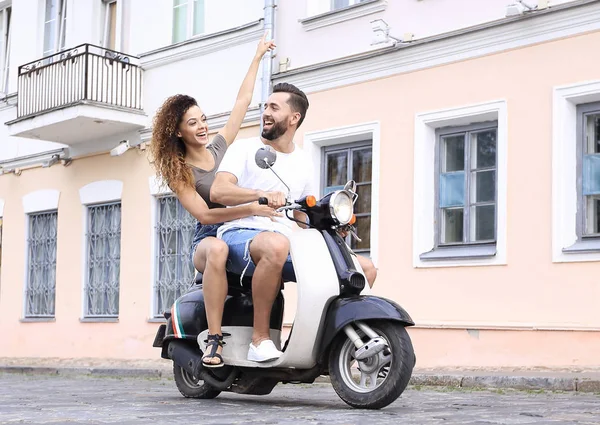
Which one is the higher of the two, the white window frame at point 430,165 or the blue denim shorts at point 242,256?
the white window frame at point 430,165

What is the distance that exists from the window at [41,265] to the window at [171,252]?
288 cm

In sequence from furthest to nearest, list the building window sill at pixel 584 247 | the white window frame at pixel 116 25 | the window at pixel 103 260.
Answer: the white window frame at pixel 116 25, the window at pixel 103 260, the building window sill at pixel 584 247

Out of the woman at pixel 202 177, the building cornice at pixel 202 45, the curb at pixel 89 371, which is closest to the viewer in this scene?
the woman at pixel 202 177

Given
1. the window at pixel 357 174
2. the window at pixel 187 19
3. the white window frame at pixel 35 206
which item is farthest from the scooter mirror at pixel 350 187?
the white window frame at pixel 35 206

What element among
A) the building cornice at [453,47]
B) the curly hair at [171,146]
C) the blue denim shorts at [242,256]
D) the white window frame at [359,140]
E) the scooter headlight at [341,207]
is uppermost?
the building cornice at [453,47]

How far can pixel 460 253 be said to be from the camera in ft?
38.2

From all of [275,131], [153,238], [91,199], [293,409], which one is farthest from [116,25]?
[293,409]

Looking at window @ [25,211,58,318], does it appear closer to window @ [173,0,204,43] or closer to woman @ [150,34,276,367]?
window @ [173,0,204,43]

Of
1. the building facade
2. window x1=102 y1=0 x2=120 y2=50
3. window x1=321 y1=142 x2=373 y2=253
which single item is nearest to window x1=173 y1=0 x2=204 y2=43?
the building facade

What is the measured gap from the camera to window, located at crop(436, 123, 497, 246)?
38.2 feet

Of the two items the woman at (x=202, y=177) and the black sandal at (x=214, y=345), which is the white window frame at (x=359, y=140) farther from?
the black sandal at (x=214, y=345)

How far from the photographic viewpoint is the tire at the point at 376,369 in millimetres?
5820

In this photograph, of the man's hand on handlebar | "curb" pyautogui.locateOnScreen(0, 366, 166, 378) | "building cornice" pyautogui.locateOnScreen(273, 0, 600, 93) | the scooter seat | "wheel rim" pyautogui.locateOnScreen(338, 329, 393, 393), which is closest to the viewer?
"wheel rim" pyautogui.locateOnScreen(338, 329, 393, 393)

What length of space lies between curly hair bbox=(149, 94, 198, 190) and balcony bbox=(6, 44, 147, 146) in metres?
Answer: 8.89
